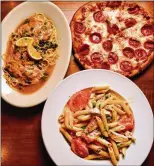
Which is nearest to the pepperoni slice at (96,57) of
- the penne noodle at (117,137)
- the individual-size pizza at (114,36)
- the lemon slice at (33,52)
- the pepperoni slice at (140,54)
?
the individual-size pizza at (114,36)

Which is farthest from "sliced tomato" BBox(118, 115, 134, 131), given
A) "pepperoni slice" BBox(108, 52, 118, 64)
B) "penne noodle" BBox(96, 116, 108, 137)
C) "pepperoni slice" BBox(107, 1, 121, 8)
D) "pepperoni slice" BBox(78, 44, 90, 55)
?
"pepperoni slice" BBox(107, 1, 121, 8)

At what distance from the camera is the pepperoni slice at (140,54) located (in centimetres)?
229

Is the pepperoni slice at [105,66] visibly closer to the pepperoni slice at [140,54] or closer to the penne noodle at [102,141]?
the pepperoni slice at [140,54]

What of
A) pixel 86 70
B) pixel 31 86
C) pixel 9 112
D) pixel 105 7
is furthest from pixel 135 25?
pixel 9 112

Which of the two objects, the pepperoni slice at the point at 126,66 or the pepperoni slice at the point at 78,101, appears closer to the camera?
the pepperoni slice at the point at 78,101

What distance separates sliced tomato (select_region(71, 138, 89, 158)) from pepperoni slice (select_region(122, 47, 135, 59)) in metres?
0.61

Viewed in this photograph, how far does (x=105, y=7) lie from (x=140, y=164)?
980mm

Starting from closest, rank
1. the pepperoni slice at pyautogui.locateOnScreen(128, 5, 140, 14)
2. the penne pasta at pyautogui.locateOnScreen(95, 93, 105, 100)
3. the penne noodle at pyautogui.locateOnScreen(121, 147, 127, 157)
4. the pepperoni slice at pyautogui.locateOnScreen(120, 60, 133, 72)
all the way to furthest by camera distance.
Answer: the penne noodle at pyautogui.locateOnScreen(121, 147, 127, 157) → the penne pasta at pyautogui.locateOnScreen(95, 93, 105, 100) → the pepperoni slice at pyautogui.locateOnScreen(120, 60, 133, 72) → the pepperoni slice at pyautogui.locateOnScreen(128, 5, 140, 14)

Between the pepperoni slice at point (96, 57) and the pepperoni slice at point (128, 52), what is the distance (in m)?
0.15

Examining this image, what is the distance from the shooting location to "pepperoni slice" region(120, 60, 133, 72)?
2.27 m

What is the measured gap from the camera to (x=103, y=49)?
2.32 m

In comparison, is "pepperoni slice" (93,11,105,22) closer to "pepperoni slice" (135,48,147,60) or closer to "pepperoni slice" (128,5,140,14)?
"pepperoni slice" (128,5,140,14)

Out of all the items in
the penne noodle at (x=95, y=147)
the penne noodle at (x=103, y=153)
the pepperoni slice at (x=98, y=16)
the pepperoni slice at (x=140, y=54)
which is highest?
the pepperoni slice at (x=98, y=16)

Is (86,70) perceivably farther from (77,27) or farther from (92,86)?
(77,27)
